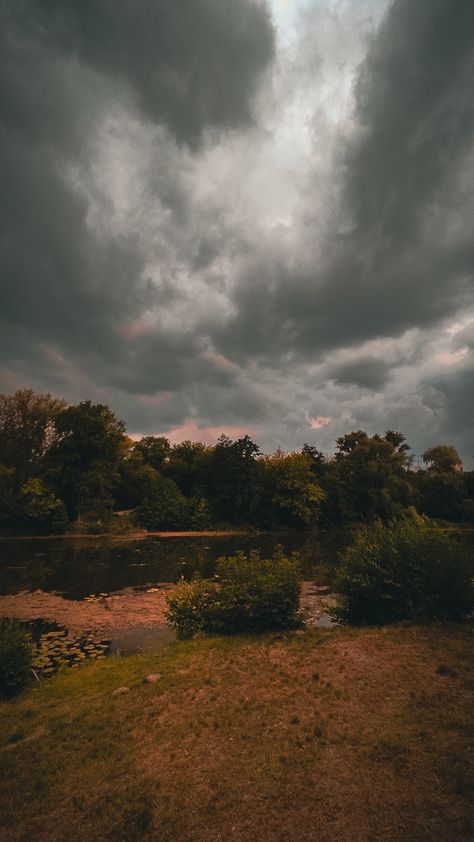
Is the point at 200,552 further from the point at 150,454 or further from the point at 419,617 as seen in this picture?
the point at 150,454

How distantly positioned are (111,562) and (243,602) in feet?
54.4

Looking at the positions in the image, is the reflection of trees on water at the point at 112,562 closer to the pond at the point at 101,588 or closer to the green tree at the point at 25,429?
the pond at the point at 101,588

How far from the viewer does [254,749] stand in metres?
4.61

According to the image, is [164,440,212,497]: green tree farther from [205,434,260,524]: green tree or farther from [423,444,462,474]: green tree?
[423,444,462,474]: green tree

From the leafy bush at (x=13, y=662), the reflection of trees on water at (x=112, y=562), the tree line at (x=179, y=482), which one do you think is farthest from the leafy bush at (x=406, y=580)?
the tree line at (x=179, y=482)

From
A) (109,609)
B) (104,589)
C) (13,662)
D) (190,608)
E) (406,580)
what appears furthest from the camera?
(104,589)

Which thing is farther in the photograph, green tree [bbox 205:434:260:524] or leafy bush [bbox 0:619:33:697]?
green tree [bbox 205:434:260:524]

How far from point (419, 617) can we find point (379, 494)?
49.6m

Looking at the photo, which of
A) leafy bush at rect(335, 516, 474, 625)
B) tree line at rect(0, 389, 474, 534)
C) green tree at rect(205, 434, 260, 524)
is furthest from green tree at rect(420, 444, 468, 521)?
leafy bush at rect(335, 516, 474, 625)

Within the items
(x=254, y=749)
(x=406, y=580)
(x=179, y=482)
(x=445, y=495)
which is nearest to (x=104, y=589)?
(x=406, y=580)

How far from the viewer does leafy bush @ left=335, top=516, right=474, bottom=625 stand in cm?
849

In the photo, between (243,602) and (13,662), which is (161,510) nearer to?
(243,602)

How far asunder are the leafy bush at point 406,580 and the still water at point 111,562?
8.16 metres

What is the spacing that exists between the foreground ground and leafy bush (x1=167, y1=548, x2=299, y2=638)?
136 cm
